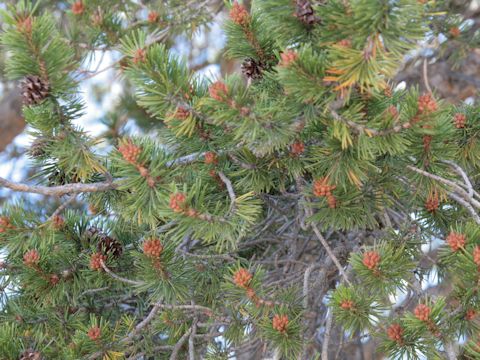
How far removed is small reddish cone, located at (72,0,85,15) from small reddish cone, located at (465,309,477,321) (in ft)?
4.93

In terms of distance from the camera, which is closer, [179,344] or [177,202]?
[177,202]

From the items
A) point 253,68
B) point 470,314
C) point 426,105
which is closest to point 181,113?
point 253,68

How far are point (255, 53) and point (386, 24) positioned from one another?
1.28 ft

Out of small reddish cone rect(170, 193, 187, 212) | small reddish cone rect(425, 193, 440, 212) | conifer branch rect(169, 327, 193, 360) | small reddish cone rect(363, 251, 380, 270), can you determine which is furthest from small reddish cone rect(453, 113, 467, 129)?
conifer branch rect(169, 327, 193, 360)

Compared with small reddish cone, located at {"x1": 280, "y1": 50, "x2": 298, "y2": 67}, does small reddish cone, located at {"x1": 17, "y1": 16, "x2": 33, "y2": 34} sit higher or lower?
higher

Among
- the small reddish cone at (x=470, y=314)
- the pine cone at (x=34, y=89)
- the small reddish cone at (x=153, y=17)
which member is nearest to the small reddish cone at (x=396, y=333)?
the small reddish cone at (x=470, y=314)

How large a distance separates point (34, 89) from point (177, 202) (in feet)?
1.09

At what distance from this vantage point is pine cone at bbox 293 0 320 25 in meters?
Answer: 1.11

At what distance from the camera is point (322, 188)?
1265mm

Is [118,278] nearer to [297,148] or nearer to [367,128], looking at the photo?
[297,148]

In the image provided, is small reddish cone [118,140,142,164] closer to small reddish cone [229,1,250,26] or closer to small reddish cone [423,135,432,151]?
small reddish cone [229,1,250,26]

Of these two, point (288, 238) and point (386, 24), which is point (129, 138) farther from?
point (288, 238)

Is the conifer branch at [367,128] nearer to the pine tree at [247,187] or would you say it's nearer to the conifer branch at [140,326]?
the pine tree at [247,187]

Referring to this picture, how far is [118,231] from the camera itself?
4.98 ft
